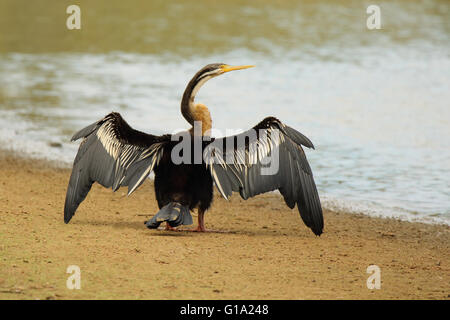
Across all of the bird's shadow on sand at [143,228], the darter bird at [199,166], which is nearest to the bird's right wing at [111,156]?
the darter bird at [199,166]

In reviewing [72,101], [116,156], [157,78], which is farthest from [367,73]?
[116,156]

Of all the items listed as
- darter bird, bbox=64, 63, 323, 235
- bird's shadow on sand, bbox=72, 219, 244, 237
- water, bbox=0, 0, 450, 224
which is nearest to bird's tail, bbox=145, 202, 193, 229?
darter bird, bbox=64, 63, 323, 235

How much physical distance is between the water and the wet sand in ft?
4.14

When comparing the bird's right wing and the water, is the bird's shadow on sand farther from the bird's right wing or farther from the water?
the water

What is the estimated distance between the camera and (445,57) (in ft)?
71.3

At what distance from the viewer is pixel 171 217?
777cm

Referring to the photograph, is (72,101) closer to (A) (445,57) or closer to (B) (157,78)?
(B) (157,78)

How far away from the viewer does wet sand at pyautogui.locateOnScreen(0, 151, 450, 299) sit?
6453 millimetres

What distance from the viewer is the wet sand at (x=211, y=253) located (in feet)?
21.2

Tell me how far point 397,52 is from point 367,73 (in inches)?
126

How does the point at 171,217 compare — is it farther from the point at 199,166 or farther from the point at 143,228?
the point at 143,228

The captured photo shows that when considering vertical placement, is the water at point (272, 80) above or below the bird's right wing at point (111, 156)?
above

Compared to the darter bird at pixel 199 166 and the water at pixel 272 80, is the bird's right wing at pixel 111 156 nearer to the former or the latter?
the darter bird at pixel 199 166

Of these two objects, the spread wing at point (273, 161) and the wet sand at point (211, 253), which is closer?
the wet sand at point (211, 253)
